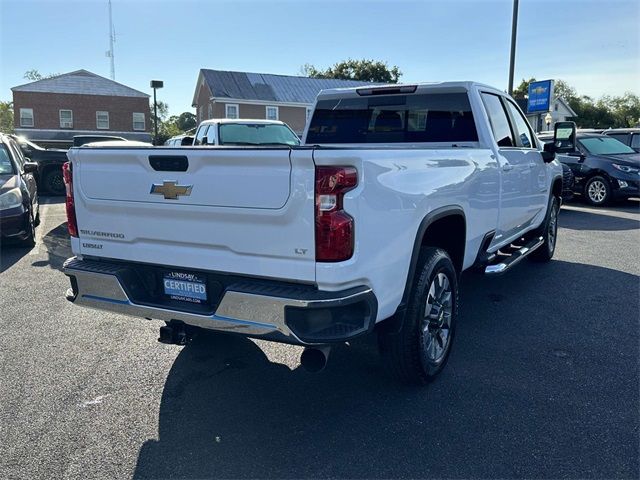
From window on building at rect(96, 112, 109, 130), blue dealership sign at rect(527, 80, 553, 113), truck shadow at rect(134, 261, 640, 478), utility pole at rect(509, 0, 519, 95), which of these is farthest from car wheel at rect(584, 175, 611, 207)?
window on building at rect(96, 112, 109, 130)

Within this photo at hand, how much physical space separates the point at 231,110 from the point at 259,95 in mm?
2302

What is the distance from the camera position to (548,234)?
7.05 meters

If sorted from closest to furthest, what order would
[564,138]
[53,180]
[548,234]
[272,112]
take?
[564,138] < [548,234] < [53,180] < [272,112]

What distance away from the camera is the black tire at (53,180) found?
47.6ft

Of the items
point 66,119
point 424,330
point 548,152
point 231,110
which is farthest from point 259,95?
point 424,330

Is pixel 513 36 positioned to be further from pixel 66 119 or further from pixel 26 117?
pixel 26 117

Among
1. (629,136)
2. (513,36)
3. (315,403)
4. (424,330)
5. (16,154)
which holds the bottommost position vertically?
(315,403)

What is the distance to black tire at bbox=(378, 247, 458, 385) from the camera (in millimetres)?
3428

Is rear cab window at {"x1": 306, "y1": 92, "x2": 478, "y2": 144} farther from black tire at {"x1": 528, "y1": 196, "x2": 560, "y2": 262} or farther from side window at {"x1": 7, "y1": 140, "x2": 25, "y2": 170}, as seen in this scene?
side window at {"x1": 7, "y1": 140, "x2": 25, "y2": 170}

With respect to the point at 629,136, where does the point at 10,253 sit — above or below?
below

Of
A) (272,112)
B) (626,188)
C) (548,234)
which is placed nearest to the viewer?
(548,234)

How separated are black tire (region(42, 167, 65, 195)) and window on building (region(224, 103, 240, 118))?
2242cm

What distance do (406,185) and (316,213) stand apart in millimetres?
681

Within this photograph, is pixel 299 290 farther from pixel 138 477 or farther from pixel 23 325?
pixel 23 325
